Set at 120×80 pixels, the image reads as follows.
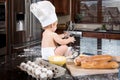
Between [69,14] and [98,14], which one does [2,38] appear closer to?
[69,14]

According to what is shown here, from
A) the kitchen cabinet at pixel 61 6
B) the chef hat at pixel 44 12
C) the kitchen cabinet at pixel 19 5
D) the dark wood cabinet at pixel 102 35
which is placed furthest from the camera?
the kitchen cabinet at pixel 61 6

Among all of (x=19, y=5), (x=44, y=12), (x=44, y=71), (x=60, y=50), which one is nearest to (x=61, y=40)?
(x=60, y=50)

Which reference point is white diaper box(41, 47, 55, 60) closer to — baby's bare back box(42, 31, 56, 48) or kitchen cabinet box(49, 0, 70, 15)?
baby's bare back box(42, 31, 56, 48)

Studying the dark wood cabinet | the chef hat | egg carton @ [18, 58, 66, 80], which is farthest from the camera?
the dark wood cabinet

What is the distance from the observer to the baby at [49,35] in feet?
4.86

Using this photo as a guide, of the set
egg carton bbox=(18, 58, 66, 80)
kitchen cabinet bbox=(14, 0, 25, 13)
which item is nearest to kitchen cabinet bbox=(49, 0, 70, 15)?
kitchen cabinet bbox=(14, 0, 25, 13)

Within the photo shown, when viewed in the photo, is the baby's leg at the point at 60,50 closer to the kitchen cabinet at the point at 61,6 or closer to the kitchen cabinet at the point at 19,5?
the kitchen cabinet at the point at 19,5

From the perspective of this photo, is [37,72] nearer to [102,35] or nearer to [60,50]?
[60,50]

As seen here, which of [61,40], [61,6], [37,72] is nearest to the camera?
[37,72]

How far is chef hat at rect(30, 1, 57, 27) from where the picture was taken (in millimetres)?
1479

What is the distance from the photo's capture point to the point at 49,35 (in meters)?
1.51

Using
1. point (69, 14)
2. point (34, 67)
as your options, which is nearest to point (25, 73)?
point (34, 67)

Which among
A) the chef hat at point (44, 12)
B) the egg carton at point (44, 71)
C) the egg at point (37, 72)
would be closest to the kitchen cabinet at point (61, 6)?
the chef hat at point (44, 12)

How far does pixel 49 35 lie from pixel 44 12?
0.16 m
